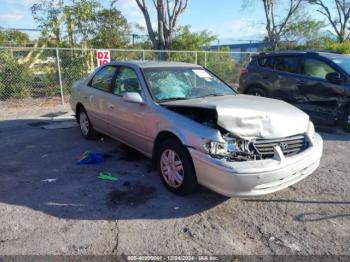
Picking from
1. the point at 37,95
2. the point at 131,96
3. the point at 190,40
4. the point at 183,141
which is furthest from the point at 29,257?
the point at 190,40

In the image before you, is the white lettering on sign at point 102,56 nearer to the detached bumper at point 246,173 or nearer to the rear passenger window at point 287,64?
the rear passenger window at point 287,64

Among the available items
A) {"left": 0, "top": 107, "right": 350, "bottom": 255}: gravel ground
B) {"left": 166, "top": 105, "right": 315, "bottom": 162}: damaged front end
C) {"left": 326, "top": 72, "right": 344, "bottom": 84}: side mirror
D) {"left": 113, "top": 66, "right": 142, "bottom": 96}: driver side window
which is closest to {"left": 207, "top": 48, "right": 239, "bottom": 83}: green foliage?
{"left": 326, "top": 72, "right": 344, "bottom": 84}: side mirror

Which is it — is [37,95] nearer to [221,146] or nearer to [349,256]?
[221,146]

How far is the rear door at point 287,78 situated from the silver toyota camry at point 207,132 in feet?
10.7

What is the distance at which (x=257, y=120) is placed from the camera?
3.58 m

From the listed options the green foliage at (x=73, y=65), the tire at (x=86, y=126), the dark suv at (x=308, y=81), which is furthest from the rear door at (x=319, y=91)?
the green foliage at (x=73, y=65)

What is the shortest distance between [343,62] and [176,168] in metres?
5.50

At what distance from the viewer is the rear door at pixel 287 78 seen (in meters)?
7.73

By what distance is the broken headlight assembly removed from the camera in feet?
11.0

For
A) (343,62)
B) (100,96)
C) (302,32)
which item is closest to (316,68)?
(343,62)

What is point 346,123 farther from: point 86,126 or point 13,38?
point 13,38

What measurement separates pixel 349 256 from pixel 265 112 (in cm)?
166

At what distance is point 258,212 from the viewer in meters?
3.61

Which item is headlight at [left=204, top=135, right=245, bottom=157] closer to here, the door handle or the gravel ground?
the gravel ground
